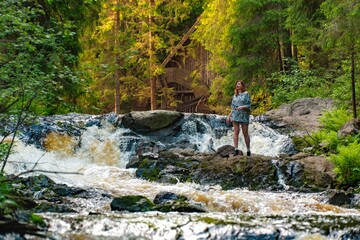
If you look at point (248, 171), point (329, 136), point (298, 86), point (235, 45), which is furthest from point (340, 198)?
point (235, 45)

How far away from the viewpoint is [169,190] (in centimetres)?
1166

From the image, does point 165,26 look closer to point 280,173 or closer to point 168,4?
point 168,4

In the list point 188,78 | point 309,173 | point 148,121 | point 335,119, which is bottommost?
point 309,173

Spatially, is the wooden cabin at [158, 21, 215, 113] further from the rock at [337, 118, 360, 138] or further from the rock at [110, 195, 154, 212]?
the rock at [110, 195, 154, 212]

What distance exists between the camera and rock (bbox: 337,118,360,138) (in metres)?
14.3

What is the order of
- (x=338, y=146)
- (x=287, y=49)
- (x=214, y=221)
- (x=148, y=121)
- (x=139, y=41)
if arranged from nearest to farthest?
(x=214, y=221), (x=338, y=146), (x=148, y=121), (x=287, y=49), (x=139, y=41)

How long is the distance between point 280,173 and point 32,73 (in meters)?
7.28

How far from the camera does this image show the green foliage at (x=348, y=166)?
38.4 feet

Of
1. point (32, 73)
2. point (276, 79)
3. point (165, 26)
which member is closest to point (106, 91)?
point (165, 26)

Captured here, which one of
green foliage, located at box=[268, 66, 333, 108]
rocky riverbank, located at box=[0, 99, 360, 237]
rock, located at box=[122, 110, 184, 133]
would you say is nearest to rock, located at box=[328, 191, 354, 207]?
rocky riverbank, located at box=[0, 99, 360, 237]

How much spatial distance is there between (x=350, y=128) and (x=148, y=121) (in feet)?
23.4

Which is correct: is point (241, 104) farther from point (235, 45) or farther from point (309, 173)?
point (235, 45)

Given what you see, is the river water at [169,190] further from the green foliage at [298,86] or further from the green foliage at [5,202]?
the green foliage at [298,86]

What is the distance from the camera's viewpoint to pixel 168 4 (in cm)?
3145
